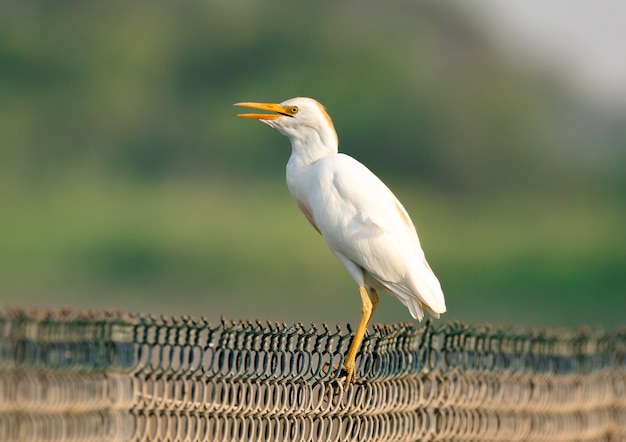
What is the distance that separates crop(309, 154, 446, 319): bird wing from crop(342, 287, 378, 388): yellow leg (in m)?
0.11

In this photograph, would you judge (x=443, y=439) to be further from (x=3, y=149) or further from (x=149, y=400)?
(x=3, y=149)

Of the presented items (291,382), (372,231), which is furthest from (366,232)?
(291,382)

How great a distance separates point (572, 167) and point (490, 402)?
35.3 m

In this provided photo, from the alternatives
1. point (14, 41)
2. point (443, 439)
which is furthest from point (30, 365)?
point (14, 41)

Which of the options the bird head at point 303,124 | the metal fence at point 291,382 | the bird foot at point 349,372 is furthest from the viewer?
the bird head at point 303,124

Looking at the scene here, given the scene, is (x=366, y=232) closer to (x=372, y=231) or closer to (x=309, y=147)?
(x=372, y=231)

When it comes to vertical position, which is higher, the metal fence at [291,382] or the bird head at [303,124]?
the bird head at [303,124]

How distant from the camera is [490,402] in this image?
534 centimetres

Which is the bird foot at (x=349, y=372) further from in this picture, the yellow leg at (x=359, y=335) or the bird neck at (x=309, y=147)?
the bird neck at (x=309, y=147)

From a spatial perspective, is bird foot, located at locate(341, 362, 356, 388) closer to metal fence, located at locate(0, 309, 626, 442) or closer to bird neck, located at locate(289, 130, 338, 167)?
metal fence, located at locate(0, 309, 626, 442)

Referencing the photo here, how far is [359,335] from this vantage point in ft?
17.9

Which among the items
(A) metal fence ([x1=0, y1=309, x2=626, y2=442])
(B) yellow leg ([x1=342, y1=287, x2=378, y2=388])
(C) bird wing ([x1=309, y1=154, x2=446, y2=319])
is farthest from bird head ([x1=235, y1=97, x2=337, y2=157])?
(A) metal fence ([x1=0, y1=309, x2=626, y2=442])

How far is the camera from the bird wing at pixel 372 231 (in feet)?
19.3

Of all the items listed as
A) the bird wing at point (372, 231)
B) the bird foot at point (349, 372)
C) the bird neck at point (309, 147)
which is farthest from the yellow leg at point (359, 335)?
the bird neck at point (309, 147)
